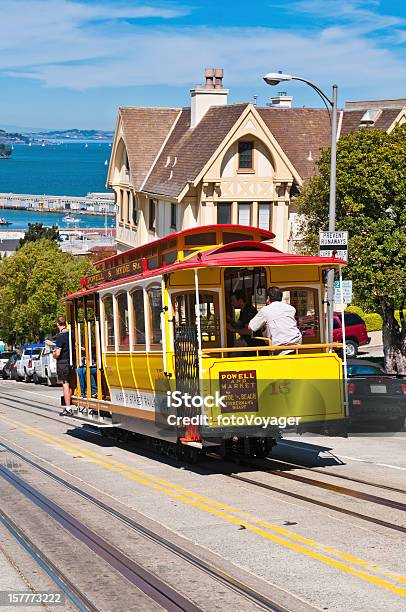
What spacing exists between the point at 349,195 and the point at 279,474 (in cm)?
1890

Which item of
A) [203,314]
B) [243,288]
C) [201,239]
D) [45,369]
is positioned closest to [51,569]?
[203,314]

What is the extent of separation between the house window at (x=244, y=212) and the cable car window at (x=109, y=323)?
1073 inches

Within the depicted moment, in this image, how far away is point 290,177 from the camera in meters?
44.6

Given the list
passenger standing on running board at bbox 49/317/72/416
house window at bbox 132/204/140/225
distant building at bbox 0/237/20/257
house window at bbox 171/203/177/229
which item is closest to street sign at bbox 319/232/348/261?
passenger standing on running board at bbox 49/317/72/416

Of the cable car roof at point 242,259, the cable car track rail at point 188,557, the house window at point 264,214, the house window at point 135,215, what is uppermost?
the house window at point 135,215

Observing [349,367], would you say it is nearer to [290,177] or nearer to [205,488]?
[205,488]

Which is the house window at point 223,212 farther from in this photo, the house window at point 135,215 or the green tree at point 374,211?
the green tree at point 374,211

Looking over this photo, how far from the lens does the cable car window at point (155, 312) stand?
14969mm

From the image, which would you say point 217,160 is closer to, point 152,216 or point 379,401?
point 152,216

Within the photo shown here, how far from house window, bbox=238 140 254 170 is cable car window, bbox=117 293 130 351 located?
27.9 meters

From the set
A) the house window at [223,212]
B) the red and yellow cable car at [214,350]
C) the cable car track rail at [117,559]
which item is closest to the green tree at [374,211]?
the house window at [223,212]

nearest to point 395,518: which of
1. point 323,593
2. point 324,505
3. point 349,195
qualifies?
point 324,505

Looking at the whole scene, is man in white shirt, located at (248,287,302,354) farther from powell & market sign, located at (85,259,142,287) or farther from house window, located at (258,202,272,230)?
house window, located at (258,202,272,230)

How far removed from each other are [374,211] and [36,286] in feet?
98.9
